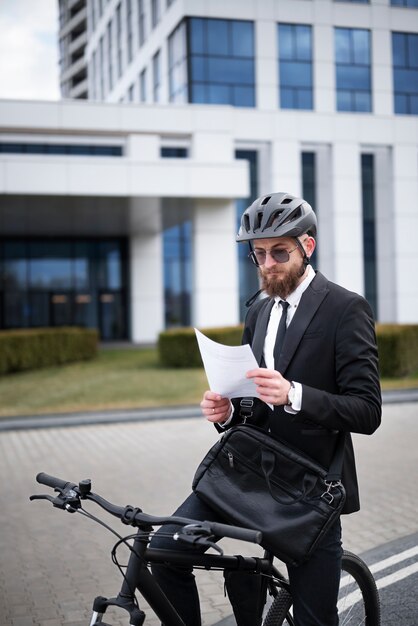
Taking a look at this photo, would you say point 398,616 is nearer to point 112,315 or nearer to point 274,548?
point 274,548

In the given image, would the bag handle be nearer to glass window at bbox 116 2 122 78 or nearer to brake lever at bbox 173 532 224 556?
brake lever at bbox 173 532 224 556

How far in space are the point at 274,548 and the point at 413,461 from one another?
285 inches

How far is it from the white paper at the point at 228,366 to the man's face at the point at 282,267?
0.39 meters

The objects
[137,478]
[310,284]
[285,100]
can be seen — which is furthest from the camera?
[285,100]

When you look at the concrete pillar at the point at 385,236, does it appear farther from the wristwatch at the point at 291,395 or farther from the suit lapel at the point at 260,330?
the wristwatch at the point at 291,395

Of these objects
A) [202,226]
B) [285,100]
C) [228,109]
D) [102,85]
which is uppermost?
[102,85]

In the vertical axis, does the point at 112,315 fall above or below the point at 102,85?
below

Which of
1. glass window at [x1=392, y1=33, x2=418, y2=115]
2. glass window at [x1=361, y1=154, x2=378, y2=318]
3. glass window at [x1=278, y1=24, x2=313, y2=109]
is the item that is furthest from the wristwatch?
glass window at [x1=278, y1=24, x2=313, y2=109]

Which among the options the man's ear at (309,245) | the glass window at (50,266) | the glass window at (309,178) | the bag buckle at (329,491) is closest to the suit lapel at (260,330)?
the man's ear at (309,245)

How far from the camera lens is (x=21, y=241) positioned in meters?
34.7

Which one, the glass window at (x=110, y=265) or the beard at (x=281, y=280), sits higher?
the glass window at (x=110, y=265)

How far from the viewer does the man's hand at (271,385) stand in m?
2.55

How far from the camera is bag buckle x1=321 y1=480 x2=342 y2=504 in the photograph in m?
2.61

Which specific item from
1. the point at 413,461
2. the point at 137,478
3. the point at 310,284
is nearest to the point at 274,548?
the point at 310,284
